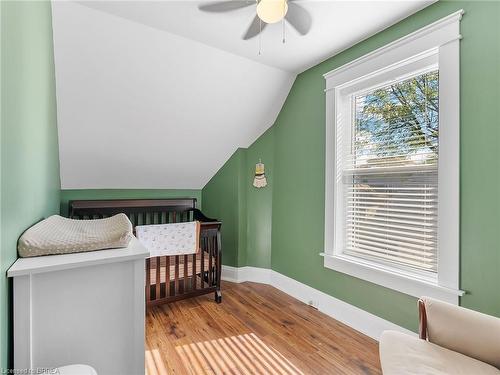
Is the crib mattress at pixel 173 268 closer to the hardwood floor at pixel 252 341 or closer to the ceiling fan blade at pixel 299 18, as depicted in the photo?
the hardwood floor at pixel 252 341

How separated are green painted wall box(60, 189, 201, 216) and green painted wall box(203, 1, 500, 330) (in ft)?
1.07

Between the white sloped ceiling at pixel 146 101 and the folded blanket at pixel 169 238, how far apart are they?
876mm

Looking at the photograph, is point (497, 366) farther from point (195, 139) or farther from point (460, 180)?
point (195, 139)

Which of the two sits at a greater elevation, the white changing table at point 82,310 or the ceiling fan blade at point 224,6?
the ceiling fan blade at point 224,6

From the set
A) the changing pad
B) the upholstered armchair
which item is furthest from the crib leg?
the upholstered armchair

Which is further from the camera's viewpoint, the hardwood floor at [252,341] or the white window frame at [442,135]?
the hardwood floor at [252,341]

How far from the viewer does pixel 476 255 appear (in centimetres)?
149

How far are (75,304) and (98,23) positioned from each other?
5.81 ft

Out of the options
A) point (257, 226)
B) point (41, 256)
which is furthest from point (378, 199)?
point (41, 256)

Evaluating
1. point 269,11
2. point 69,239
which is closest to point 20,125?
point 69,239

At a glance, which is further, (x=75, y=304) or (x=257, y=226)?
(x=257, y=226)

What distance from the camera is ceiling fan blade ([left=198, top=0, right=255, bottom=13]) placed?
5.27ft

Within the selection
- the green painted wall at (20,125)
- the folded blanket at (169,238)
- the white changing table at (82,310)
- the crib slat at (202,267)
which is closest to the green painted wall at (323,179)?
the crib slat at (202,267)

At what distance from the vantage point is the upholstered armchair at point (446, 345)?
1071mm
